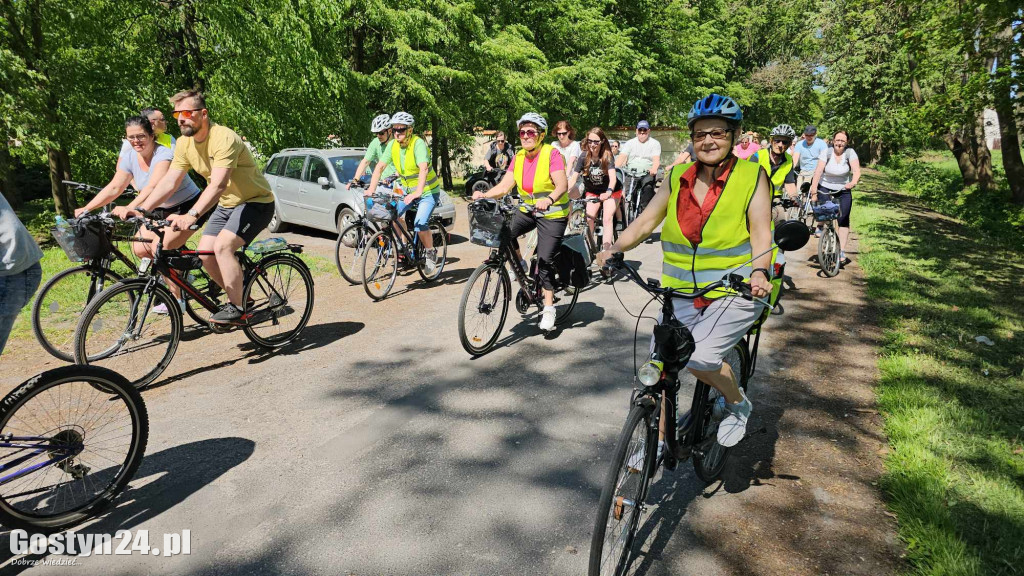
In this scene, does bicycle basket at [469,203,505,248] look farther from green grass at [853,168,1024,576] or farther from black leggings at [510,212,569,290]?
green grass at [853,168,1024,576]

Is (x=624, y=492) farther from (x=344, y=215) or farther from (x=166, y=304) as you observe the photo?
(x=344, y=215)

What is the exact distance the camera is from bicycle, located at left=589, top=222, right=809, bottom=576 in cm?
259

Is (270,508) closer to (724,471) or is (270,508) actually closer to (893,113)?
(724,471)

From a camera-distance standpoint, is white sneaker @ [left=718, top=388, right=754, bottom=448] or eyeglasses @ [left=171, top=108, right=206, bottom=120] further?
eyeglasses @ [left=171, top=108, right=206, bottom=120]

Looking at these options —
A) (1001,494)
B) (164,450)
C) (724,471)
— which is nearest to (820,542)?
(724,471)

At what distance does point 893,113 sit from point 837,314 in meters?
19.5

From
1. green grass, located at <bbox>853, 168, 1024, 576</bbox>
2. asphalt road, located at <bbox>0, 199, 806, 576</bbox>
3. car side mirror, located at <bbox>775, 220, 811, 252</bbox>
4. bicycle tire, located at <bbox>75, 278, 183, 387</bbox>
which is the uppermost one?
car side mirror, located at <bbox>775, 220, 811, 252</bbox>

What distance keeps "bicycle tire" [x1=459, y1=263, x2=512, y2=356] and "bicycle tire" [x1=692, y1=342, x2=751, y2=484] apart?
7.96 ft

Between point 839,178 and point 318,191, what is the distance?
30.0 feet

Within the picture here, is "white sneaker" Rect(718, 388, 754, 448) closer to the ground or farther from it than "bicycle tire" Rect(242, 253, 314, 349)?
closer to the ground

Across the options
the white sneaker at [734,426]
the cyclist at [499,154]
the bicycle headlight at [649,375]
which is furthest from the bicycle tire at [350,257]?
the cyclist at [499,154]

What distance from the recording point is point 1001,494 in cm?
347

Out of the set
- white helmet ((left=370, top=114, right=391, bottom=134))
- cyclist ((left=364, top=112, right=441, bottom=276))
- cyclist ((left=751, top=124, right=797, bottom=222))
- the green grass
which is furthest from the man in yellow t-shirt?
cyclist ((left=751, top=124, right=797, bottom=222))

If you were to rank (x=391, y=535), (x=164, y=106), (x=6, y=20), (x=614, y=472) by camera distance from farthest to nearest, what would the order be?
(x=164, y=106)
(x=6, y=20)
(x=391, y=535)
(x=614, y=472)
